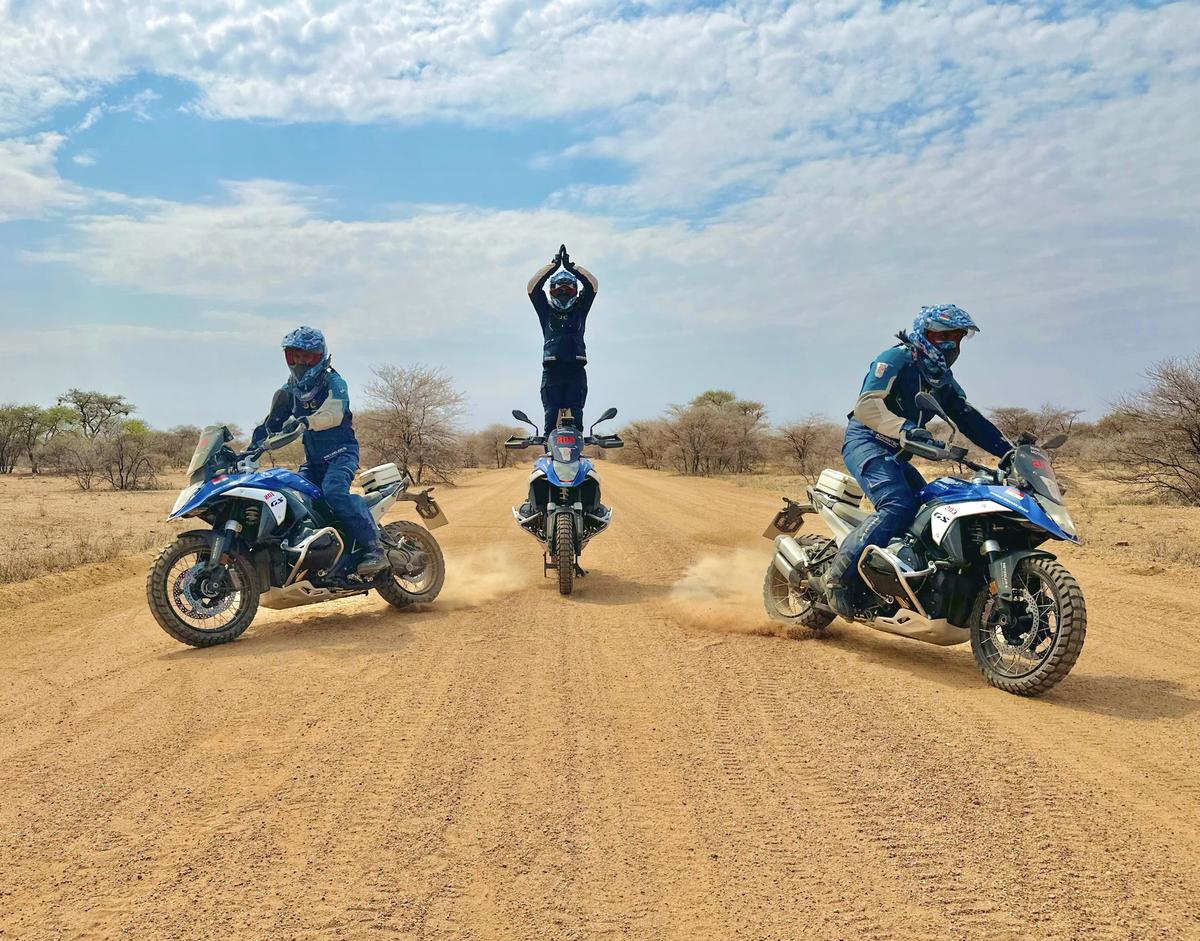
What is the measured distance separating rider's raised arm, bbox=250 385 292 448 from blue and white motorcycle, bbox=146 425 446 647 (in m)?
0.30

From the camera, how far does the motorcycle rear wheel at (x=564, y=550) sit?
8.53m

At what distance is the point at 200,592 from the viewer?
6383 millimetres

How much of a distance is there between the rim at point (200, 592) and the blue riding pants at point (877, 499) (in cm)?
474

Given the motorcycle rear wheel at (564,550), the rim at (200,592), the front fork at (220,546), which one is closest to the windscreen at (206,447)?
the front fork at (220,546)

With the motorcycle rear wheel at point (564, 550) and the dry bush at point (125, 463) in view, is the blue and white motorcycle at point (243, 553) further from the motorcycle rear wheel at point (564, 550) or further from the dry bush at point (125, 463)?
the dry bush at point (125, 463)

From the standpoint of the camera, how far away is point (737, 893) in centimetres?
281

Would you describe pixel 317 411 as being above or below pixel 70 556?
above

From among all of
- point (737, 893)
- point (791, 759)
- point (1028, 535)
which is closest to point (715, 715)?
point (791, 759)

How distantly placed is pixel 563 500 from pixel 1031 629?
5.15m

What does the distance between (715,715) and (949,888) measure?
190 cm

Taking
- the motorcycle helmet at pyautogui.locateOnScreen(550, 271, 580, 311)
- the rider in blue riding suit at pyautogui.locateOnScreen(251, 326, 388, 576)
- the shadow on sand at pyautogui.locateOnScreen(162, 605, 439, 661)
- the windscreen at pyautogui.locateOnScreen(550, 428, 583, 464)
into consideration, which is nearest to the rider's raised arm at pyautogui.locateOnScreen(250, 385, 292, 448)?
the rider in blue riding suit at pyautogui.locateOnScreen(251, 326, 388, 576)

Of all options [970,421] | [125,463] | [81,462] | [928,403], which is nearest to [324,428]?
[928,403]

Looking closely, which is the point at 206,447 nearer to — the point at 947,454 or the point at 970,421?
the point at 947,454

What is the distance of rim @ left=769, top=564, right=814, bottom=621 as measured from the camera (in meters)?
6.83
